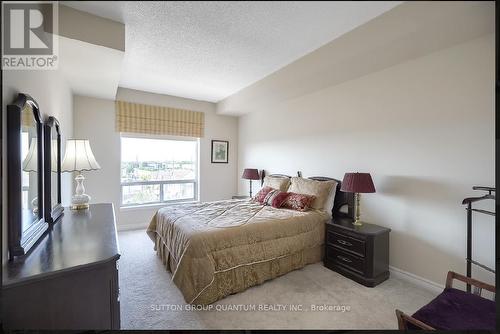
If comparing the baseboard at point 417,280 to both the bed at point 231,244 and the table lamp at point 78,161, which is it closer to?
the bed at point 231,244

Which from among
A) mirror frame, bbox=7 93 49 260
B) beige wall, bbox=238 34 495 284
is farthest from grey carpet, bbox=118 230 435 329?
mirror frame, bbox=7 93 49 260

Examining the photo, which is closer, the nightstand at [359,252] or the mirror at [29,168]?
the mirror at [29,168]

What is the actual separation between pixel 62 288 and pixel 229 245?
4.10 feet

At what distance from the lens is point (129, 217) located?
367cm

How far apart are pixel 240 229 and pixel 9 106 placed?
166 cm

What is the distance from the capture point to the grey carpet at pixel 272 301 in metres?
0.78

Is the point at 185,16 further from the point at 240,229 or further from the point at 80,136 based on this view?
the point at 80,136

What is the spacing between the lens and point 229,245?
6.24 ft

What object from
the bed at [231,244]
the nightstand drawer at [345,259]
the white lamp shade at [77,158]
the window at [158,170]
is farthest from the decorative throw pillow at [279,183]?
the white lamp shade at [77,158]

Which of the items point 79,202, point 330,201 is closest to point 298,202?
point 330,201

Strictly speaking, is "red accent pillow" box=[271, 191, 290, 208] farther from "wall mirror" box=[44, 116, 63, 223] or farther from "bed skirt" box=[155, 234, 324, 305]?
"wall mirror" box=[44, 116, 63, 223]

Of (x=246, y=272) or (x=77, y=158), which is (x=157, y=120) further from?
(x=246, y=272)

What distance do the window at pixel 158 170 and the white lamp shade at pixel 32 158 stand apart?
6.62 feet

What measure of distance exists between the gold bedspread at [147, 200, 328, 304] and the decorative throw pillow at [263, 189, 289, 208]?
0.17 m
